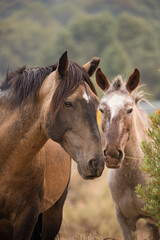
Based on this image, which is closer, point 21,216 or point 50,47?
point 21,216

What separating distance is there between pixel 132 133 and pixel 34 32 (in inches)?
1812

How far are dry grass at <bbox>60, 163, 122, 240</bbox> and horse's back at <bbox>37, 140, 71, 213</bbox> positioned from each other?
2.54m

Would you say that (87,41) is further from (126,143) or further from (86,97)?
(86,97)

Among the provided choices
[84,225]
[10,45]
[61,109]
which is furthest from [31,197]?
[10,45]

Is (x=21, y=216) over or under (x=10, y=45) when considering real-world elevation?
under

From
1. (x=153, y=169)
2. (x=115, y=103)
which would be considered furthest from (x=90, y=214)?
(x=153, y=169)

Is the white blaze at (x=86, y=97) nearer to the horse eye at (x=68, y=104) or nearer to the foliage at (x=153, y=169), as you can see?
the horse eye at (x=68, y=104)

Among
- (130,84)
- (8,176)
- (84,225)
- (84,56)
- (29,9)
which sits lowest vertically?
(84,225)

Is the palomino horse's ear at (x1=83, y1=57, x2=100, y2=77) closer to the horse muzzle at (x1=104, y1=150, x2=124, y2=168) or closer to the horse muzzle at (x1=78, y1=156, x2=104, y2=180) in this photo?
the horse muzzle at (x1=78, y1=156, x2=104, y2=180)

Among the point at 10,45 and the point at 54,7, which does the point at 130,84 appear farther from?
the point at 54,7

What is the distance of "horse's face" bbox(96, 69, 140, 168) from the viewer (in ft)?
15.5

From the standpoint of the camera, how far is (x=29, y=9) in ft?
205

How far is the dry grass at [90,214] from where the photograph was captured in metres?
7.67

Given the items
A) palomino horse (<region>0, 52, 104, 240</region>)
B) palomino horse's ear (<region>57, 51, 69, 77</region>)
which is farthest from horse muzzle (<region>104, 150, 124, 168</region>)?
palomino horse's ear (<region>57, 51, 69, 77</region>)
